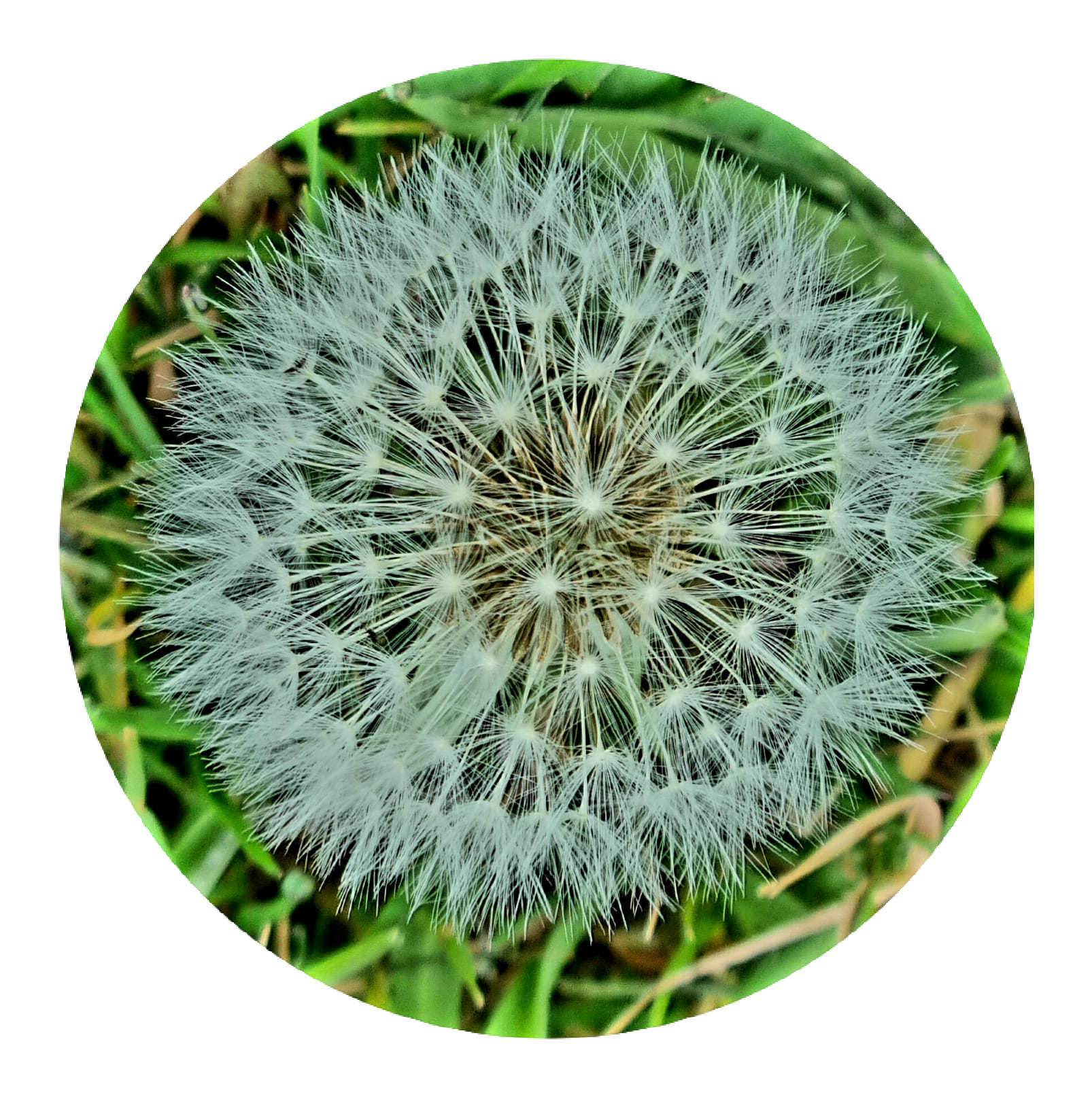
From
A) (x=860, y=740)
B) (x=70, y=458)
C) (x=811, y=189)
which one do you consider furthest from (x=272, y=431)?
(x=860, y=740)

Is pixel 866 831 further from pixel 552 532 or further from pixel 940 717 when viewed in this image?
pixel 552 532

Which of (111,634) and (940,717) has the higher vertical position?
(111,634)

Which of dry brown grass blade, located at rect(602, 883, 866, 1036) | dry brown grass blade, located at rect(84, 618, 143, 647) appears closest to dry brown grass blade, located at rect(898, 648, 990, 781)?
dry brown grass blade, located at rect(602, 883, 866, 1036)

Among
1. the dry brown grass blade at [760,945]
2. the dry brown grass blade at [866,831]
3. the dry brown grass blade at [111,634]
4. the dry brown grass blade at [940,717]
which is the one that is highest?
the dry brown grass blade at [111,634]

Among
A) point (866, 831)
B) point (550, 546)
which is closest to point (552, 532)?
point (550, 546)

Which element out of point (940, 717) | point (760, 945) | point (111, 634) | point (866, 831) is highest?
point (111, 634)

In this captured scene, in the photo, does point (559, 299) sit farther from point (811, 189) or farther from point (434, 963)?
point (434, 963)

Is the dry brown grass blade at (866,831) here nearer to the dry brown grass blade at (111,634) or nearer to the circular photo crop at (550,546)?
the circular photo crop at (550,546)

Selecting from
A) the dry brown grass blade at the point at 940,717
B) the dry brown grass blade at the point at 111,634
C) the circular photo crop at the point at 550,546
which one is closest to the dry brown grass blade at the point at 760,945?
the circular photo crop at the point at 550,546
